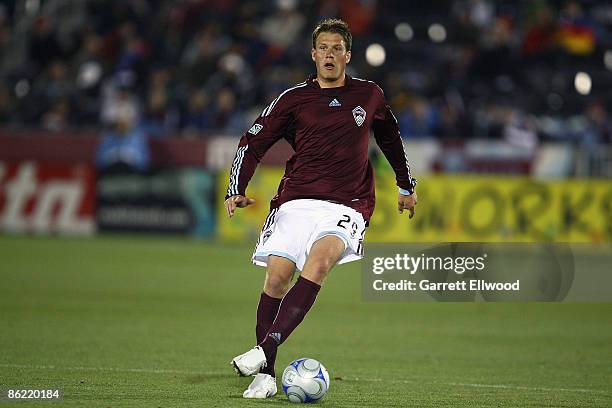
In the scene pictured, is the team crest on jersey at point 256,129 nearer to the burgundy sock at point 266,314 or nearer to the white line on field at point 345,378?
the burgundy sock at point 266,314

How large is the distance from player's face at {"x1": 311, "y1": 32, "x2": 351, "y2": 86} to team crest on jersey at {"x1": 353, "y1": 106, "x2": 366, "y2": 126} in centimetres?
22

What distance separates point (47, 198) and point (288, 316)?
581 inches

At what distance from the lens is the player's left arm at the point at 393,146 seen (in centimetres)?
733

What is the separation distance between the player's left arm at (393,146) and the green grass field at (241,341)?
124cm

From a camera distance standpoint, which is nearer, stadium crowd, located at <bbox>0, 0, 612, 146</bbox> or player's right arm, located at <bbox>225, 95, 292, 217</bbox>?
player's right arm, located at <bbox>225, 95, 292, 217</bbox>

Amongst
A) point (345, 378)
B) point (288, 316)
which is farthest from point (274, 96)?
point (288, 316)

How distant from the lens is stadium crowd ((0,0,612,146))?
21297 millimetres

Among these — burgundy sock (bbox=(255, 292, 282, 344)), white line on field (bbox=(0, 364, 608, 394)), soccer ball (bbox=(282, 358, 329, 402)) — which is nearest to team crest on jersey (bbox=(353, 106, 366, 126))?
burgundy sock (bbox=(255, 292, 282, 344))

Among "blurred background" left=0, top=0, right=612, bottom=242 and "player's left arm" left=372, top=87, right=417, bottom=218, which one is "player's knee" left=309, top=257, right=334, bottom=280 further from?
"blurred background" left=0, top=0, right=612, bottom=242

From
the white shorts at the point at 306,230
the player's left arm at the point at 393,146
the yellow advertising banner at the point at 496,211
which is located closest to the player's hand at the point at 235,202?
the white shorts at the point at 306,230

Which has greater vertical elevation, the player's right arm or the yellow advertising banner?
the player's right arm

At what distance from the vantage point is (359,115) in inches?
281

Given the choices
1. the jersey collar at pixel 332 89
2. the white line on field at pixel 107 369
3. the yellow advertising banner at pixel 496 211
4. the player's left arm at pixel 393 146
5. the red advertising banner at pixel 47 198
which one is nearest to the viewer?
the jersey collar at pixel 332 89

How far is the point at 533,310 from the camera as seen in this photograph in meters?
12.9
